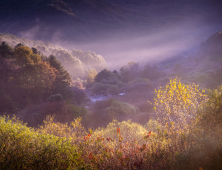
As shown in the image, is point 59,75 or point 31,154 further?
point 59,75

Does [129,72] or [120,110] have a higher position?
[129,72]

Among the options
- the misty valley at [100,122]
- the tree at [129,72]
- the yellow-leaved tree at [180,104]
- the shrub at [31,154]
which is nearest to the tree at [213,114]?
the misty valley at [100,122]

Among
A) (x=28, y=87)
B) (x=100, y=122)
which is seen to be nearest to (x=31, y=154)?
(x=100, y=122)

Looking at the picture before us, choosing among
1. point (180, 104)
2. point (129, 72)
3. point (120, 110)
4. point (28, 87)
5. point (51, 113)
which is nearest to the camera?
point (180, 104)

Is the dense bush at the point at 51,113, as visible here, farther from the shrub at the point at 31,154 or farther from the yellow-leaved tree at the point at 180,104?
the yellow-leaved tree at the point at 180,104

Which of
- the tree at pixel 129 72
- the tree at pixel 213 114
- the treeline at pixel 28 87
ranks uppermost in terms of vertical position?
the tree at pixel 129 72

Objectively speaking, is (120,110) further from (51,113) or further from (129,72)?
(129,72)

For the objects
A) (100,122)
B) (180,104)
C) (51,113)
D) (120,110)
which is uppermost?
(120,110)

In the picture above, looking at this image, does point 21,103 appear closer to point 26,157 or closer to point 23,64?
point 23,64

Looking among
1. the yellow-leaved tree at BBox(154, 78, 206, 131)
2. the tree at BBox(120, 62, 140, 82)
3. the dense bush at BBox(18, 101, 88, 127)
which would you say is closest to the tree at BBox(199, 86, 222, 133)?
the yellow-leaved tree at BBox(154, 78, 206, 131)

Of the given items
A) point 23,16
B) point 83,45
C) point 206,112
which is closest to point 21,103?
point 206,112

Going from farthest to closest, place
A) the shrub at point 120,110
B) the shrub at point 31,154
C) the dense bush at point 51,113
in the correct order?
the shrub at point 120,110
the dense bush at point 51,113
the shrub at point 31,154

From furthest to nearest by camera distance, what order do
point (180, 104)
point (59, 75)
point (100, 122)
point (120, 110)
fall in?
1. point (59, 75)
2. point (120, 110)
3. point (100, 122)
4. point (180, 104)

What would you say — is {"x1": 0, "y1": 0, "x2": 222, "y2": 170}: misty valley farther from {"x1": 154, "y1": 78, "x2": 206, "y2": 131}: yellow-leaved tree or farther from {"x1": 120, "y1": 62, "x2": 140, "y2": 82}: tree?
{"x1": 120, "y1": 62, "x2": 140, "y2": 82}: tree
